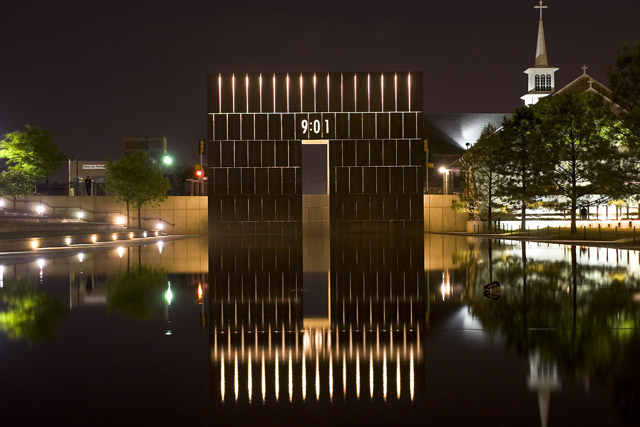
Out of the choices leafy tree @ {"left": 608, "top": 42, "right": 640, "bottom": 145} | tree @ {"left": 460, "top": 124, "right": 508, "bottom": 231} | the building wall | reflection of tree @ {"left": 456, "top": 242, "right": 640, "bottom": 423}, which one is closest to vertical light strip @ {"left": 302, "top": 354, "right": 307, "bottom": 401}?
reflection of tree @ {"left": 456, "top": 242, "right": 640, "bottom": 423}

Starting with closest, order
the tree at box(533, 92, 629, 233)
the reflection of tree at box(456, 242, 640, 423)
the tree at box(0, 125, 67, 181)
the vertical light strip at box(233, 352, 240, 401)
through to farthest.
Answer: the vertical light strip at box(233, 352, 240, 401) → the reflection of tree at box(456, 242, 640, 423) → the tree at box(533, 92, 629, 233) → the tree at box(0, 125, 67, 181)

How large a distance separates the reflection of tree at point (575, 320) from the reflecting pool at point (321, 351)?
35 mm

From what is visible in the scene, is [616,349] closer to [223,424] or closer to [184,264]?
[223,424]

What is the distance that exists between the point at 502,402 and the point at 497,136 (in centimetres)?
4891

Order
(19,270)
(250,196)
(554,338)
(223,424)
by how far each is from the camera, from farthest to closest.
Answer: (250,196)
(19,270)
(554,338)
(223,424)

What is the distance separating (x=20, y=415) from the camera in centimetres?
578

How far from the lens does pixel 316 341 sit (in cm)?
896

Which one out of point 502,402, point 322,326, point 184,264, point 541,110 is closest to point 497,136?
point 541,110

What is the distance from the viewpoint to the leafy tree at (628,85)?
3095 cm

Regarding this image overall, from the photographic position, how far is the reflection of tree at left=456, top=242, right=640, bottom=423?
715cm

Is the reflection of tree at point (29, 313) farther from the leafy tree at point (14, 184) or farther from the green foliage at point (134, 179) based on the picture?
the leafy tree at point (14, 184)

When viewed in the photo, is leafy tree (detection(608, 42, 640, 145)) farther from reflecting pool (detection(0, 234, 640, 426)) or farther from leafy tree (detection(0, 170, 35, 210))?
leafy tree (detection(0, 170, 35, 210))

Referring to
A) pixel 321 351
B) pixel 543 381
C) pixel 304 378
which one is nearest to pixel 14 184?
pixel 321 351

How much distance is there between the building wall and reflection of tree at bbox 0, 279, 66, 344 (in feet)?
137
